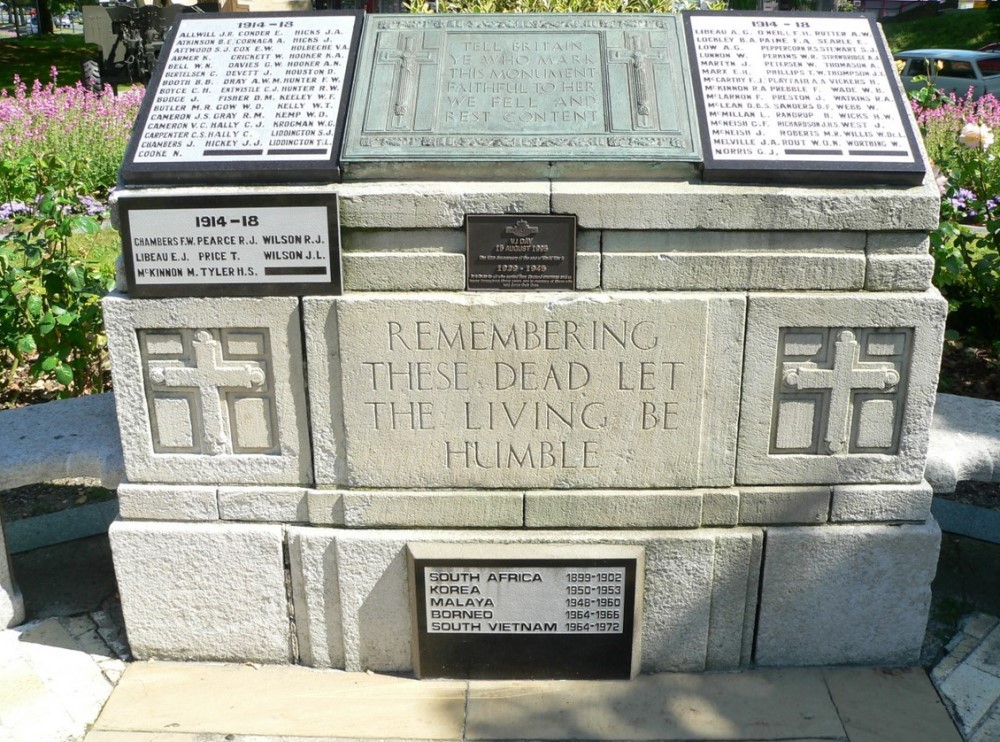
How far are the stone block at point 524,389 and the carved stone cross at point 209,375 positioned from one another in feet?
0.75

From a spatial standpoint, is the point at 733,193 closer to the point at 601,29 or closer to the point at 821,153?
the point at 821,153

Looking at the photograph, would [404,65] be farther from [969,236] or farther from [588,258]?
[969,236]

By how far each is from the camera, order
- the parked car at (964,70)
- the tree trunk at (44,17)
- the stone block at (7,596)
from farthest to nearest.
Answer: the tree trunk at (44,17), the parked car at (964,70), the stone block at (7,596)

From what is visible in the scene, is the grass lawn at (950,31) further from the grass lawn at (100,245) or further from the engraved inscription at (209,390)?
the engraved inscription at (209,390)

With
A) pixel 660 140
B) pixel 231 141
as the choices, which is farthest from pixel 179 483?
pixel 660 140

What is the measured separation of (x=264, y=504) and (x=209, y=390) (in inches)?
17.4

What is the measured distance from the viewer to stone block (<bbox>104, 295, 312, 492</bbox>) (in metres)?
3.13

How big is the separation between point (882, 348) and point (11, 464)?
3102 millimetres

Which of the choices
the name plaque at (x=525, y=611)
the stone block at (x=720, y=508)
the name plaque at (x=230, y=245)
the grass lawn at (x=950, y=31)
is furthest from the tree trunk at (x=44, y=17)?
the stone block at (x=720, y=508)

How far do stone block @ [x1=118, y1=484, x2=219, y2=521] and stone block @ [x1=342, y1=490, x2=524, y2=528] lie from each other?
49 cm

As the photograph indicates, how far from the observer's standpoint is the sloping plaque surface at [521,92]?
3059mm

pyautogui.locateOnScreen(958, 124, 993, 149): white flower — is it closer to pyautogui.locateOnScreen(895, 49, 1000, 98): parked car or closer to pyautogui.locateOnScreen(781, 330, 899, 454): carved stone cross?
pyautogui.locateOnScreen(781, 330, 899, 454): carved stone cross

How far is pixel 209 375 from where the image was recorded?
3180mm

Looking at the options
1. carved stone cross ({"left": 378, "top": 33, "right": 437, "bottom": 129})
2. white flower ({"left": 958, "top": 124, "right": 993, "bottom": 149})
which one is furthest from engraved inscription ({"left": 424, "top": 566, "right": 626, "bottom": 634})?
white flower ({"left": 958, "top": 124, "right": 993, "bottom": 149})
